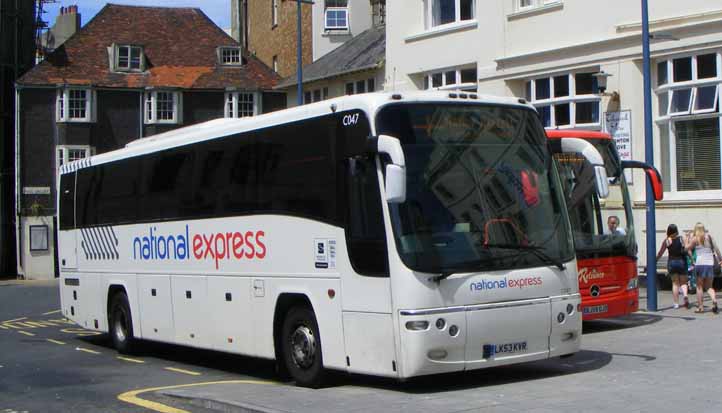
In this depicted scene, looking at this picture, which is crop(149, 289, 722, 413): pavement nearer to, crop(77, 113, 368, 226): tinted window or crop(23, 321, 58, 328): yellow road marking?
crop(77, 113, 368, 226): tinted window

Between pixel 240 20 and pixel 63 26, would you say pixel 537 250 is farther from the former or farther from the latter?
pixel 63 26

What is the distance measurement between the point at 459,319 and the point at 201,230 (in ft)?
16.6

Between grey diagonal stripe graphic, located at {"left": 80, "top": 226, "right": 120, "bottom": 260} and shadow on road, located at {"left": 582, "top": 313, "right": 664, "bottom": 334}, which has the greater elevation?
grey diagonal stripe graphic, located at {"left": 80, "top": 226, "right": 120, "bottom": 260}

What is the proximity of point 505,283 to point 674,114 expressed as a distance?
49.1 feet

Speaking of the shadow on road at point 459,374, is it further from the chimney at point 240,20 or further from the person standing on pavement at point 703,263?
the chimney at point 240,20

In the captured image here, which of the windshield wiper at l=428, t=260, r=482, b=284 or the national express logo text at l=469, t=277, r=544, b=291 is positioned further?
the national express logo text at l=469, t=277, r=544, b=291

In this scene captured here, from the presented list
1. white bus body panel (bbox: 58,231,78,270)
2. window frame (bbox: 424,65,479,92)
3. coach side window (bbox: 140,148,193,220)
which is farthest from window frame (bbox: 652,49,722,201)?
white bus body panel (bbox: 58,231,78,270)

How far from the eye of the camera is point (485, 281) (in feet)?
36.2

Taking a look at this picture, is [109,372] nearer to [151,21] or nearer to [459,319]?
[459,319]

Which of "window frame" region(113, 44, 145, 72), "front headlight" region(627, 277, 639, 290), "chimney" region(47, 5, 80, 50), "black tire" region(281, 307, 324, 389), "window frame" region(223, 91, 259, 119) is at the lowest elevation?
"black tire" region(281, 307, 324, 389)

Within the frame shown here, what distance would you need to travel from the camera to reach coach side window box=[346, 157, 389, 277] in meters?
10.9

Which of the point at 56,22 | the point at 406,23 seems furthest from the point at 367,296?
the point at 56,22

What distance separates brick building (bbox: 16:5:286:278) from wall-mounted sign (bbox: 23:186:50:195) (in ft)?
0.18

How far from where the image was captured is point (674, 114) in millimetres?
24625
